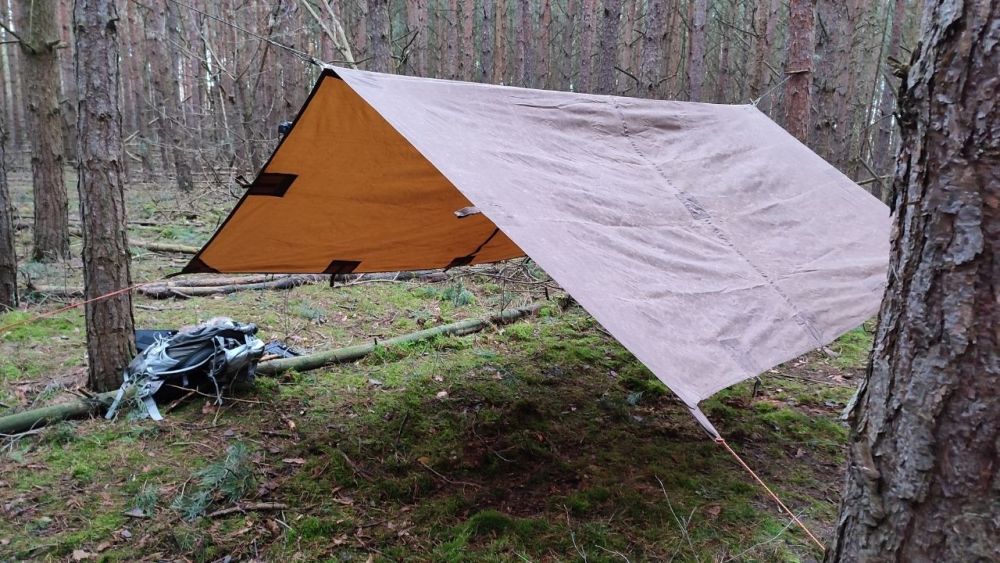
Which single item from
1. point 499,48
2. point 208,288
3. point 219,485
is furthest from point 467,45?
point 219,485

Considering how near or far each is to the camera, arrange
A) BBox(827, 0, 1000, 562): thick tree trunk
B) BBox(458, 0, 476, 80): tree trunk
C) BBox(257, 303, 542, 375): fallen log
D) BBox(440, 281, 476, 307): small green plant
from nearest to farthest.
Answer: BBox(827, 0, 1000, 562): thick tree trunk
BBox(257, 303, 542, 375): fallen log
BBox(440, 281, 476, 307): small green plant
BBox(458, 0, 476, 80): tree trunk

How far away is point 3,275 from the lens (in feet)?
15.1

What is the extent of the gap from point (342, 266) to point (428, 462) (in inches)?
59.2

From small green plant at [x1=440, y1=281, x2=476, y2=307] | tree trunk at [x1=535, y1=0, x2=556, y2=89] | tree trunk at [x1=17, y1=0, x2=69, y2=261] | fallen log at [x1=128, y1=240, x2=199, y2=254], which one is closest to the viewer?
tree trunk at [x1=17, y1=0, x2=69, y2=261]

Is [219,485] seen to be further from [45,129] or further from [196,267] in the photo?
[45,129]

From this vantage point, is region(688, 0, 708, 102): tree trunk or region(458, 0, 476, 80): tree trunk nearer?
region(688, 0, 708, 102): tree trunk

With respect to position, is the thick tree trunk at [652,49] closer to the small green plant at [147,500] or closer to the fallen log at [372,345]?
the fallen log at [372,345]

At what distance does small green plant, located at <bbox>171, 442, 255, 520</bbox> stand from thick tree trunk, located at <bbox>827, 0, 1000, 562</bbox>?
234cm

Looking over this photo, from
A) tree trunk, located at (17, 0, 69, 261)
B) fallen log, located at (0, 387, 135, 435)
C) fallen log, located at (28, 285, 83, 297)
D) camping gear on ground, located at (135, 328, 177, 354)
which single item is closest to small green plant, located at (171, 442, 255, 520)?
fallen log, located at (0, 387, 135, 435)

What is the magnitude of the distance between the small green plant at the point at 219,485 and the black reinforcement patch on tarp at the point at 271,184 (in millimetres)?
1221

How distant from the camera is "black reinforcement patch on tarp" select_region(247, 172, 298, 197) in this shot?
2.75 m

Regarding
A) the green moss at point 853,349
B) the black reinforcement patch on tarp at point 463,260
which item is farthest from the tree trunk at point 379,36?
the green moss at point 853,349

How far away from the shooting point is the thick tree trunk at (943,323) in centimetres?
126

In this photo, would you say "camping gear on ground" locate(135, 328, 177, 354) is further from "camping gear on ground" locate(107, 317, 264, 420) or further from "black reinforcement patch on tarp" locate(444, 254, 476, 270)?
"black reinforcement patch on tarp" locate(444, 254, 476, 270)
